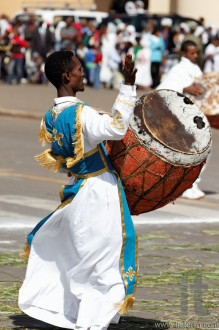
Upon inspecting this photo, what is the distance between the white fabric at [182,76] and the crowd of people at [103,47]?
1622cm

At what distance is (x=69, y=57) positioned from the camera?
6.21m

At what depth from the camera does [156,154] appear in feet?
20.9

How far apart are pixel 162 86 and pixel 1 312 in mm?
5388

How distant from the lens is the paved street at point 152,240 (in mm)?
6820

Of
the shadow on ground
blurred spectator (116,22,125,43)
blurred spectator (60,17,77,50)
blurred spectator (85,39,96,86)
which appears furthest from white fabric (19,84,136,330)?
blurred spectator (116,22,125,43)

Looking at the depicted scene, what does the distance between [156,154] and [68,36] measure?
2592 cm

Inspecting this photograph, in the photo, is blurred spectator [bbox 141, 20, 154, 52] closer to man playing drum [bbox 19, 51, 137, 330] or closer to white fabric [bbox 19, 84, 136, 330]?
man playing drum [bbox 19, 51, 137, 330]

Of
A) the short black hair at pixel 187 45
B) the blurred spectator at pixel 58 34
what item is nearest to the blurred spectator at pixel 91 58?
the blurred spectator at pixel 58 34

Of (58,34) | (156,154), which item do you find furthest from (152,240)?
(58,34)

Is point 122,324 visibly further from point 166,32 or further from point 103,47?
point 166,32

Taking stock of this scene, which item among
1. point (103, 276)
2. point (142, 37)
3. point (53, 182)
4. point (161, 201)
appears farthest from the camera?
point (142, 37)

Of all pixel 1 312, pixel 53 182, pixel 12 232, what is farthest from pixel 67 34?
pixel 1 312

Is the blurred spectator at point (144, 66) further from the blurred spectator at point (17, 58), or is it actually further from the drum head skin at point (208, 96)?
the drum head skin at point (208, 96)

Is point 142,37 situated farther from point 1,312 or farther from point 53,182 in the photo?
point 1,312
